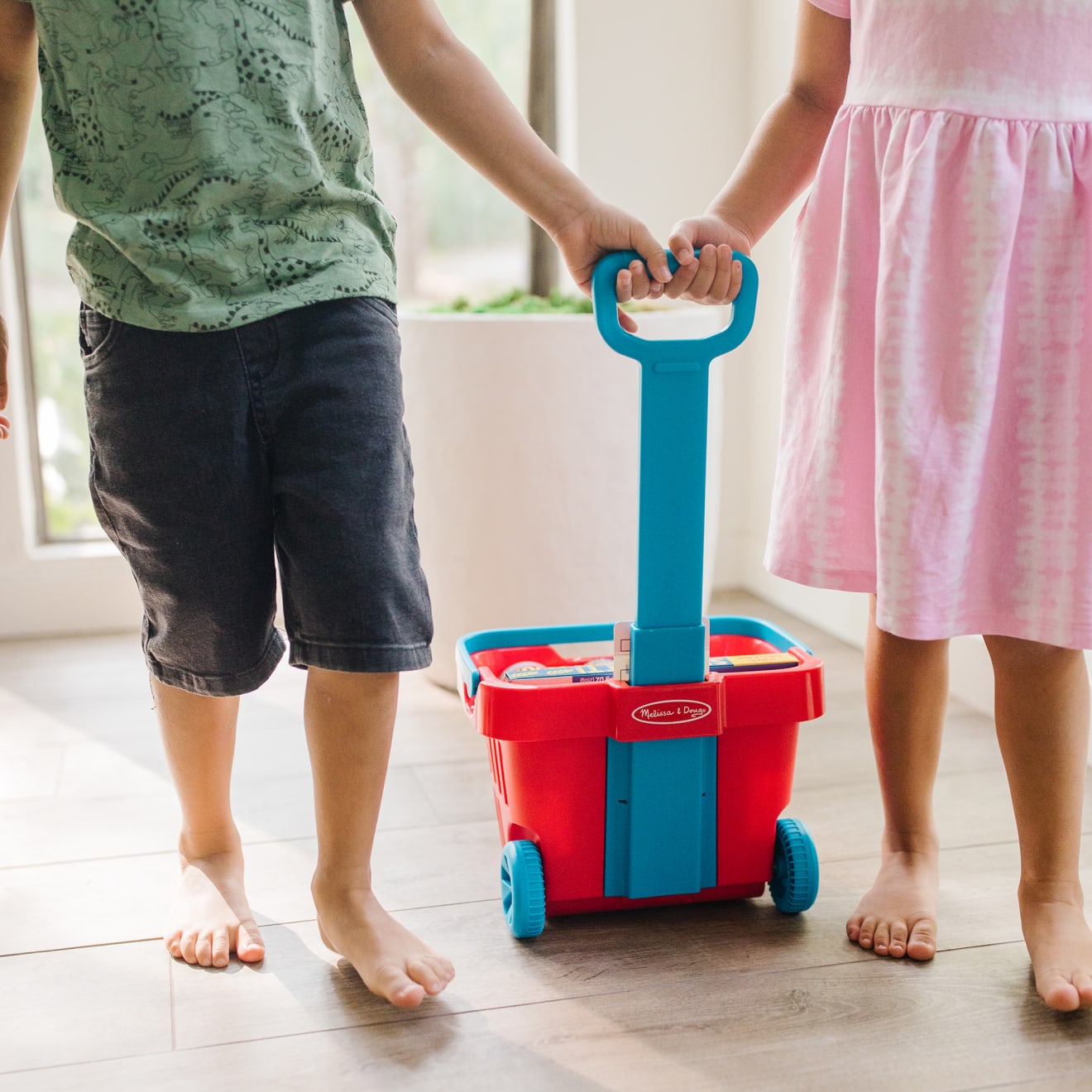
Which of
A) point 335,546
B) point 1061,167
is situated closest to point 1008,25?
point 1061,167

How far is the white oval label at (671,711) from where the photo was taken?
1.03 metres

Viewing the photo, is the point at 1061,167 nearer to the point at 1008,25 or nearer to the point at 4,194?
the point at 1008,25

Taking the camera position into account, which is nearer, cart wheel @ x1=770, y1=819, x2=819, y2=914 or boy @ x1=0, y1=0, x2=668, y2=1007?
boy @ x1=0, y1=0, x2=668, y2=1007

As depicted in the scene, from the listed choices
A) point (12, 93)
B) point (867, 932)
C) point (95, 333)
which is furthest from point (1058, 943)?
point (12, 93)

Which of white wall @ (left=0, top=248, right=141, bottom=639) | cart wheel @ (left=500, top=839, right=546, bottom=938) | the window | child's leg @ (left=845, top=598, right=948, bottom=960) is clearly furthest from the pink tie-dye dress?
white wall @ (left=0, top=248, right=141, bottom=639)

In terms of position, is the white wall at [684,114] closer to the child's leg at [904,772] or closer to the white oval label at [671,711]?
the child's leg at [904,772]

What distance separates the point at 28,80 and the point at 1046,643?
931mm

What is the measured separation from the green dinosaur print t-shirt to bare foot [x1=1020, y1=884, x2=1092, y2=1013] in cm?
75

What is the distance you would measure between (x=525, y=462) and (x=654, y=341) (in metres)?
0.67

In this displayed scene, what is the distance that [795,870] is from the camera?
1077mm

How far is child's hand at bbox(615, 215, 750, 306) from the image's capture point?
98cm

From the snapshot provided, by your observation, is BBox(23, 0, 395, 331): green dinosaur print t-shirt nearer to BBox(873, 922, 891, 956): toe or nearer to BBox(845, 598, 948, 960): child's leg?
BBox(845, 598, 948, 960): child's leg

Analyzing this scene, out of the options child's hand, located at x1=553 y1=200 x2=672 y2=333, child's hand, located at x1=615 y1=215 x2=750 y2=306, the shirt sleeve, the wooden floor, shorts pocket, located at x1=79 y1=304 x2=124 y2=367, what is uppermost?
the shirt sleeve

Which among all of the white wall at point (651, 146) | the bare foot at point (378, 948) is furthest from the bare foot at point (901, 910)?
the white wall at point (651, 146)
